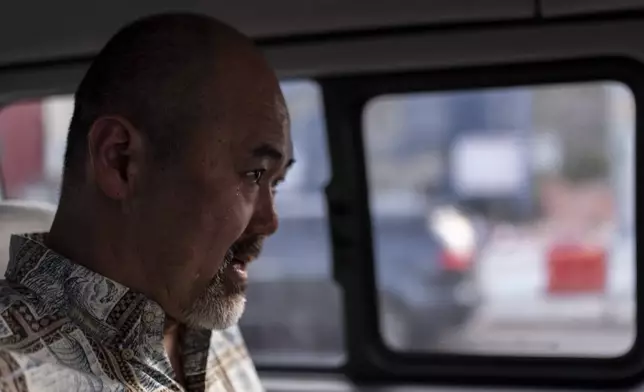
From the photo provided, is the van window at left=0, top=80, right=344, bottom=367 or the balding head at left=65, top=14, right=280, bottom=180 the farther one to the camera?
the van window at left=0, top=80, right=344, bottom=367

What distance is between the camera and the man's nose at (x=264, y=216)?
1.50m

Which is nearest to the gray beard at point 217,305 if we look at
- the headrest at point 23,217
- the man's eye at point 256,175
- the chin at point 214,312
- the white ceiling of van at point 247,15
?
the chin at point 214,312

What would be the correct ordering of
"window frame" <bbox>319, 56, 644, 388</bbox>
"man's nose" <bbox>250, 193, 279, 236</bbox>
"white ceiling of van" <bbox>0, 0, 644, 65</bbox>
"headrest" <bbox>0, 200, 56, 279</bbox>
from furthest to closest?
"window frame" <bbox>319, 56, 644, 388</bbox>, "white ceiling of van" <bbox>0, 0, 644, 65</bbox>, "headrest" <bbox>0, 200, 56, 279</bbox>, "man's nose" <bbox>250, 193, 279, 236</bbox>

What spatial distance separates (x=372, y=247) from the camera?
231cm

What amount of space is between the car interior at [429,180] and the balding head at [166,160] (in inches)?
6.0

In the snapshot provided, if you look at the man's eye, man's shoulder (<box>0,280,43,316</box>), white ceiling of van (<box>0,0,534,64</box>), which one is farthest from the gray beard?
white ceiling of van (<box>0,0,534,64</box>)

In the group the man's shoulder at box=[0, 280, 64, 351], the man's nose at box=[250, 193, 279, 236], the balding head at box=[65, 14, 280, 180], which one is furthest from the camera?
the man's nose at box=[250, 193, 279, 236]

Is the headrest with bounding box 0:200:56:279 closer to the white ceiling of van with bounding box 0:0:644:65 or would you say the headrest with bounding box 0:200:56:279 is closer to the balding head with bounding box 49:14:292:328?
the balding head with bounding box 49:14:292:328

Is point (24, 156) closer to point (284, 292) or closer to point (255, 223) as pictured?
point (284, 292)

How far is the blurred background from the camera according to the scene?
2.21m

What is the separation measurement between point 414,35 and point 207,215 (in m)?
0.67

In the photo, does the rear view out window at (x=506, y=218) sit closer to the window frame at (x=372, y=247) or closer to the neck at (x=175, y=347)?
the window frame at (x=372, y=247)

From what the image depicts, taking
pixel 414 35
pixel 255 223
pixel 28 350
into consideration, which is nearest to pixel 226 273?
pixel 255 223

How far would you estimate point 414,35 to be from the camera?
1867mm
